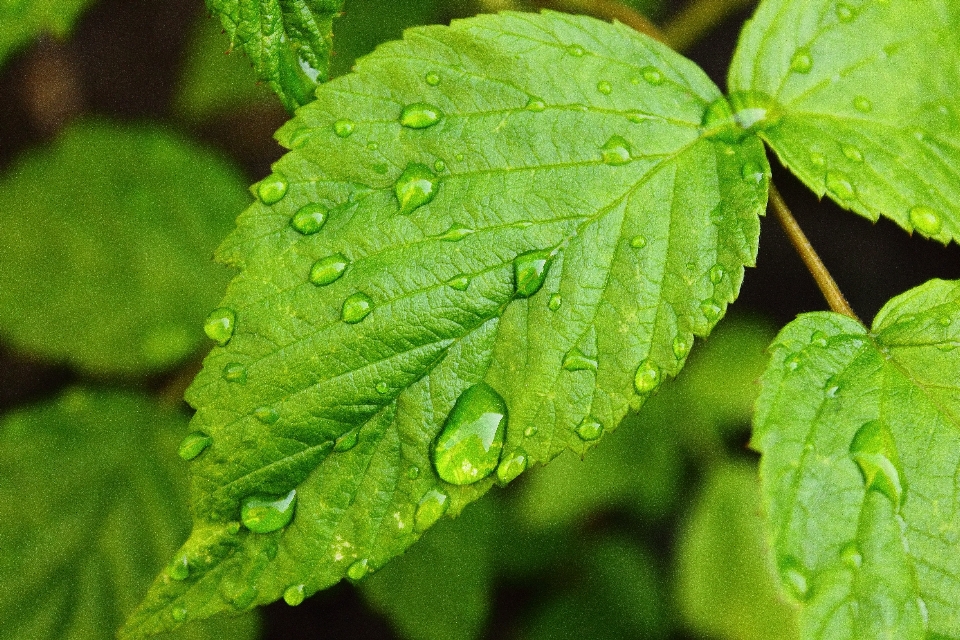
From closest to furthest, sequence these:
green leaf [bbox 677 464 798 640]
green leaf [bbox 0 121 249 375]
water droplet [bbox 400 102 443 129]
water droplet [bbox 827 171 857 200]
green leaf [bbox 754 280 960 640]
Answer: green leaf [bbox 754 280 960 640] < water droplet [bbox 400 102 443 129] < water droplet [bbox 827 171 857 200] < green leaf [bbox 0 121 249 375] < green leaf [bbox 677 464 798 640]

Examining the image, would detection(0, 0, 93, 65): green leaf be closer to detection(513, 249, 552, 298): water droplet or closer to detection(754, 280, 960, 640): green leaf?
detection(513, 249, 552, 298): water droplet

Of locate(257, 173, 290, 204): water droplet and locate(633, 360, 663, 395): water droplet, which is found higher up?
locate(257, 173, 290, 204): water droplet

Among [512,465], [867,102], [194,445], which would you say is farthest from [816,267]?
[194,445]

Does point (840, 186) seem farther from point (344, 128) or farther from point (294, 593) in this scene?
point (294, 593)

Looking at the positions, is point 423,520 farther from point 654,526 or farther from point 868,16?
point 654,526

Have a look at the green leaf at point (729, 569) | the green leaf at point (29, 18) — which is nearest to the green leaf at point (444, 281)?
the green leaf at point (29, 18)

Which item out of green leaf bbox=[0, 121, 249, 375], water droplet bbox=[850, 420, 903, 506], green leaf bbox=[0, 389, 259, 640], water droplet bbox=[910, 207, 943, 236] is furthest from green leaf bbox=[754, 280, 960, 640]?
green leaf bbox=[0, 121, 249, 375]
